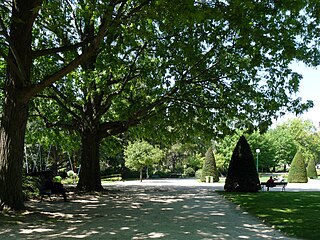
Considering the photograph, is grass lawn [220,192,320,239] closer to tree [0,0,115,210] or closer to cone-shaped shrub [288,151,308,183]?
tree [0,0,115,210]

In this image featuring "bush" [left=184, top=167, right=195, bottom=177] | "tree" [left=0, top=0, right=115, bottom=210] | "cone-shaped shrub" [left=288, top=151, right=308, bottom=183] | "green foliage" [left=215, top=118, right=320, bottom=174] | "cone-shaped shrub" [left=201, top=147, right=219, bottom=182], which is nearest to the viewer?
"tree" [left=0, top=0, right=115, bottom=210]

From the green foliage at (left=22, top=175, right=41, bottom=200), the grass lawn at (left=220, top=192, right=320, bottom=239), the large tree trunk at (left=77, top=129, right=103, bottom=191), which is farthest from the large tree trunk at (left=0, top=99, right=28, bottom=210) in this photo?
the large tree trunk at (left=77, top=129, right=103, bottom=191)

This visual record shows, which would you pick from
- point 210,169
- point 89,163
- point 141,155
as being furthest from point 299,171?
point 89,163

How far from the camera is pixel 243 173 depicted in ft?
64.8

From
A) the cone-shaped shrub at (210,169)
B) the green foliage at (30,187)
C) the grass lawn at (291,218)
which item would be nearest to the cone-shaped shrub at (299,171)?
the cone-shaped shrub at (210,169)

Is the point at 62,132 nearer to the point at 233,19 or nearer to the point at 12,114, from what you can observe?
the point at 12,114

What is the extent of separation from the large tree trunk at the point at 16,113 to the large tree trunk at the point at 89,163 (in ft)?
27.0

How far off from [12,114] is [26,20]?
271 cm

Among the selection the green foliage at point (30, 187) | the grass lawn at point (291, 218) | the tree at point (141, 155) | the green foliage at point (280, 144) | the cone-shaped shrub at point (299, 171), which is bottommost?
the grass lawn at point (291, 218)

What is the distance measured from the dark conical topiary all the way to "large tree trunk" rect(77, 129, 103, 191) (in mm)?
7192

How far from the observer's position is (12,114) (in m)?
10.4

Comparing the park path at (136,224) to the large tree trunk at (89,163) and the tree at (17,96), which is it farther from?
the large tree trunk at (89,163)

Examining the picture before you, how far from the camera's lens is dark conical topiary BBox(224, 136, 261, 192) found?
1961 centimetres

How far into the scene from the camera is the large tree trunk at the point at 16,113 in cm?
1020
